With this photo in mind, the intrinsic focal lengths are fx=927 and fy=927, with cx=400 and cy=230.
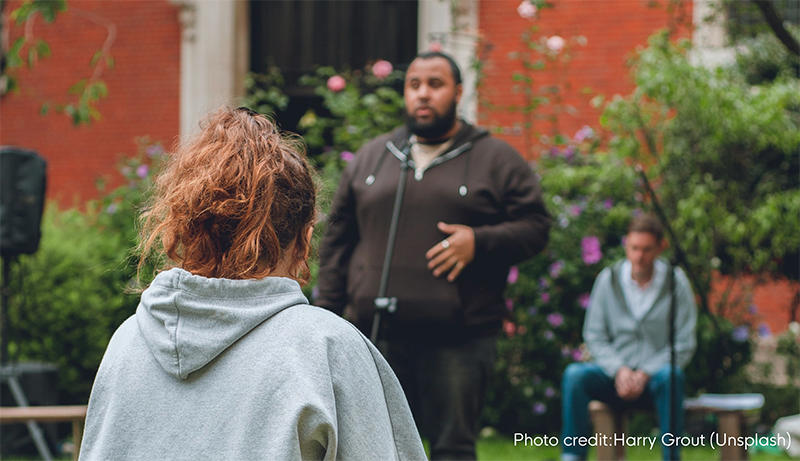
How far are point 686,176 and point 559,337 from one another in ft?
4.87

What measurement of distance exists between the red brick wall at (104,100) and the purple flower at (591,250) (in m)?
5.38

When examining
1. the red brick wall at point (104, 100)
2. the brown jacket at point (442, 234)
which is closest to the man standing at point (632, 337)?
the brown jacket at point (442, 234)

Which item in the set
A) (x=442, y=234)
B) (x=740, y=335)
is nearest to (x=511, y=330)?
(x=740, y=335)

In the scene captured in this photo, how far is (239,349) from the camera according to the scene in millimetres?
1534

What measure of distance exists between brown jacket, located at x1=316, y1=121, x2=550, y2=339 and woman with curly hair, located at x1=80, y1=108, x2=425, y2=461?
1993mm

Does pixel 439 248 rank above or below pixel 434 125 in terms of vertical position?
below

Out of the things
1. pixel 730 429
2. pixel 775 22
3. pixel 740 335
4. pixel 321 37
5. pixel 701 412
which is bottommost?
pixel 730 429

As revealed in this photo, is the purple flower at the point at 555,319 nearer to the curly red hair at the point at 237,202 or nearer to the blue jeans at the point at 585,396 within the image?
the blue jeans at the point at 585,396

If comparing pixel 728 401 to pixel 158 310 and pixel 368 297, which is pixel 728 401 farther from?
pixel 158 310

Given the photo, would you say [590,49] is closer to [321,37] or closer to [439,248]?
[321,37]

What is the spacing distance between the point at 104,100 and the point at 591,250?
647 cm

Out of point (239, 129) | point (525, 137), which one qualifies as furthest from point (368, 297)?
point (525, 137)

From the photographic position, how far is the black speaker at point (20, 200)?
18.5ft

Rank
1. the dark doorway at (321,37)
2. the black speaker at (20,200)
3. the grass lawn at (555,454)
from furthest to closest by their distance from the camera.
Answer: the dark doorway at (321,37) < the grass lawn at (555,454) < the black speaker at (20,200)
